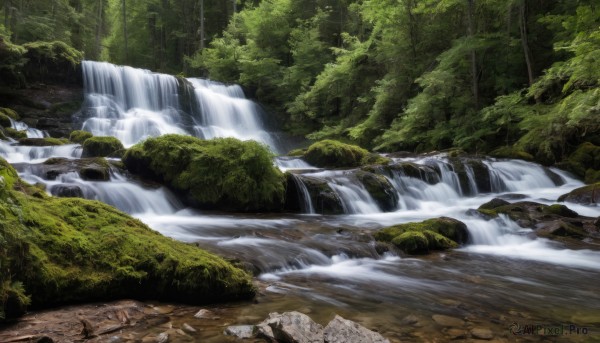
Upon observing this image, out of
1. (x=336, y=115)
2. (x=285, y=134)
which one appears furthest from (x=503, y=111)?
(x=285, y=134)

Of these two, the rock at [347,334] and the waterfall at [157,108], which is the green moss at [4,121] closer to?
the waterfall at [157,108]

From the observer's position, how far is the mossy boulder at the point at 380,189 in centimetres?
1149

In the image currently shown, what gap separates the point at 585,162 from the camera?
14742mm

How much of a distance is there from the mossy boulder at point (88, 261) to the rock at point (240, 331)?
66cm

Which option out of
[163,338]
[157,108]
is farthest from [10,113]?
[163,338]

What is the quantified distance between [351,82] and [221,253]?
1899cm

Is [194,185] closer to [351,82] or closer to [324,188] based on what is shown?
[324,188]

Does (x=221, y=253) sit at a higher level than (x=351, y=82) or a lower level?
lower

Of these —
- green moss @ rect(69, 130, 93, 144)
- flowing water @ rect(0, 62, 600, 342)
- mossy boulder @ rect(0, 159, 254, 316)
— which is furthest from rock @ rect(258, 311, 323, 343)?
green moss @ rect(69, 130, 93, 144)

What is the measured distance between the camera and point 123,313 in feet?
11.6

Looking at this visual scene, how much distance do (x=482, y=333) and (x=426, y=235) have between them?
3.68 metres

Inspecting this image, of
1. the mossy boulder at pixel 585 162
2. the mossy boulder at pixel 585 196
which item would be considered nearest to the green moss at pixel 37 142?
the mossy boulder at pixel 585 196

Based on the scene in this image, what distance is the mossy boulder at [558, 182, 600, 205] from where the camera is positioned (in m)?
11.2

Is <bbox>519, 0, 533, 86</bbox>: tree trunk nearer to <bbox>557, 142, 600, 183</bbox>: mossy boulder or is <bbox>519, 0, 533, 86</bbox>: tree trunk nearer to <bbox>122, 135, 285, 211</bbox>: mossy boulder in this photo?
<bbox>557, 142, 600, 183</bbox>: mossy boulder
